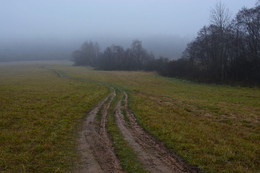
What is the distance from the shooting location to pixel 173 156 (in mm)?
6609

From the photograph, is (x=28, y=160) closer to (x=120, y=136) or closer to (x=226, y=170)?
(x=120, y=136)

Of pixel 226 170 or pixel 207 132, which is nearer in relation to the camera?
pixel 226 170

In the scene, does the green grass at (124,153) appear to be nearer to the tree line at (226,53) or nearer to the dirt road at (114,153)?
the dirt road at (114,153)

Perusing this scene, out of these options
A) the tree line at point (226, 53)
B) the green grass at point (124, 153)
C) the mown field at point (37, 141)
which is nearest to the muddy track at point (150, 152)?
the green grass at point (124, 153)

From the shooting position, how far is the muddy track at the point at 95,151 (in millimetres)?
5754

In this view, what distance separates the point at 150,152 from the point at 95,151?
230 cm

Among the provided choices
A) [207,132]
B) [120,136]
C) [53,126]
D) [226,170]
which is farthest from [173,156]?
[53,126]

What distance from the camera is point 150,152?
691cm

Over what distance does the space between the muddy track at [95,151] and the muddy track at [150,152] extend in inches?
40.8

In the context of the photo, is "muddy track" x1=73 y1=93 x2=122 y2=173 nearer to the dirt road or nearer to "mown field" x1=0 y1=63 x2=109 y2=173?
the dirt road

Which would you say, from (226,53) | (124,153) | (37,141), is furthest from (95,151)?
(226,53)

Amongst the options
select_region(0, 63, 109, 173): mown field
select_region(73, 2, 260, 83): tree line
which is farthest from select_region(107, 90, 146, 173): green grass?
select_region(73, 2, 260, 83): tree line

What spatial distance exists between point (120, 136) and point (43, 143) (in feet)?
11.8

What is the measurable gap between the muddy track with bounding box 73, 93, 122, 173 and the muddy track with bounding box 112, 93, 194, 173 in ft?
3.40
